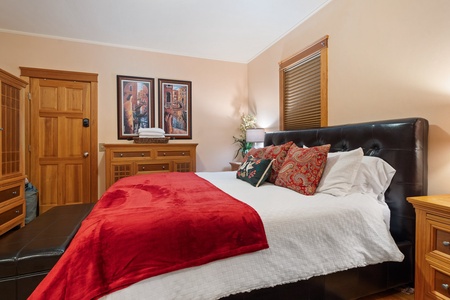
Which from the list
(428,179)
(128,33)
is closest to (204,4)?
(128,33)

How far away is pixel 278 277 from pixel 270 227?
0.81 feet

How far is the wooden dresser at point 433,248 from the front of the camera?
3.89ft

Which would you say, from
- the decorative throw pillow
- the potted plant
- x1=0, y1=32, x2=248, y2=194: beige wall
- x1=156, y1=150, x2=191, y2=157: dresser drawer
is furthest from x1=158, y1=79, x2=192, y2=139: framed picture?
the decorative throw pillow

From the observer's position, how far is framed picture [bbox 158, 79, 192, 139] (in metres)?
3.91

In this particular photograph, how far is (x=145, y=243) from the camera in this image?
966 millimetres

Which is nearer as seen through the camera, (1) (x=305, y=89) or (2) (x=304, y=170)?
(2) (x=304, y=170)

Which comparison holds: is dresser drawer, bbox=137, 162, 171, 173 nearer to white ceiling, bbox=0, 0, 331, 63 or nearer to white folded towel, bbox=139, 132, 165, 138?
white folded towel, bbox=139, 132, 165, 138

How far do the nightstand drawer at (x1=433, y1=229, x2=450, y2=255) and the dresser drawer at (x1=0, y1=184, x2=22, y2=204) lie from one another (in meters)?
3.43

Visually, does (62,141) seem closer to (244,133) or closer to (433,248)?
(244,133)

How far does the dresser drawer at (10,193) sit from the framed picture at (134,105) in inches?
59.0

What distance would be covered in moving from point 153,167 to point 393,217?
2.96 meters

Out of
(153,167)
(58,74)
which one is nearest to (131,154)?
(153,167)

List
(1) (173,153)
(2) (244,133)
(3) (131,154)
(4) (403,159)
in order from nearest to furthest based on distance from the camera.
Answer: (4) (403,159)
(3) (131,154)
(1) (173,153)
(2) (244,133)

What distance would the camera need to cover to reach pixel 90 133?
3.55 meters
